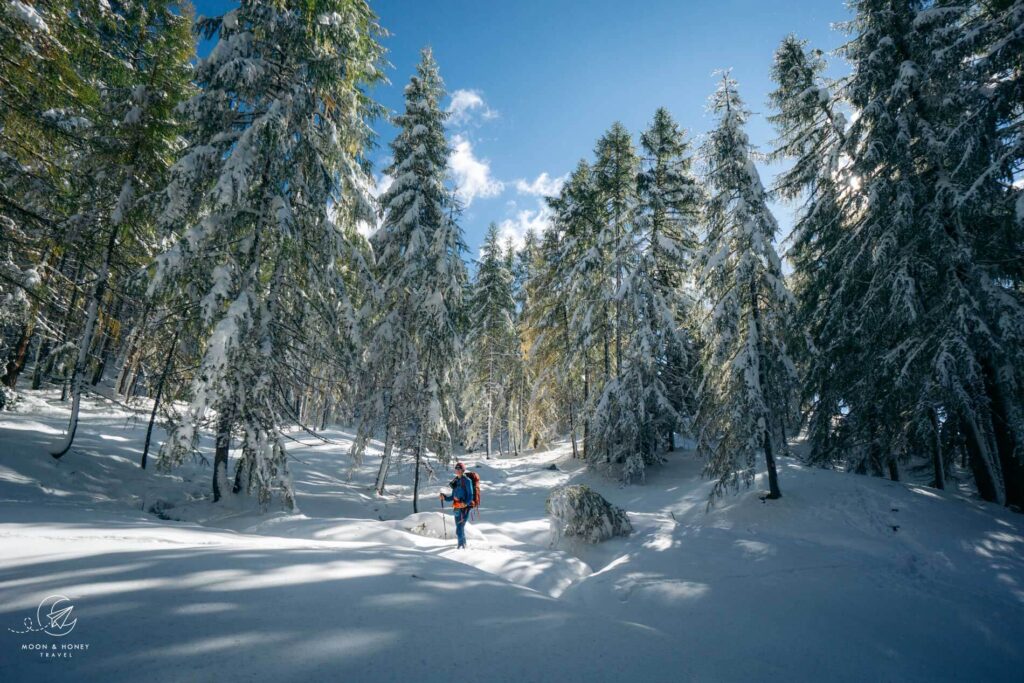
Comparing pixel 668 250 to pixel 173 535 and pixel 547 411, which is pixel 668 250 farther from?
pixel 173 535

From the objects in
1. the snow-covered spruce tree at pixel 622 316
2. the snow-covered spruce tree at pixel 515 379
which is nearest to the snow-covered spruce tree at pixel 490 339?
the snow-covered spruce tree at pixel 515 379

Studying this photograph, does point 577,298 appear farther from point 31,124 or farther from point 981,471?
point 31,124

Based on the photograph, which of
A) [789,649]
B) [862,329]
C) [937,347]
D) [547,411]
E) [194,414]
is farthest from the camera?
[547,411]

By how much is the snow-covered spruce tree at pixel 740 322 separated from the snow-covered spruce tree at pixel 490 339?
15.6 meters

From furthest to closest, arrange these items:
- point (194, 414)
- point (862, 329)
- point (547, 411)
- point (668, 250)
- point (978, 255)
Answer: point (547, 411), point (668, 250), point (862, 329), point (978, 255), point (194, 414)

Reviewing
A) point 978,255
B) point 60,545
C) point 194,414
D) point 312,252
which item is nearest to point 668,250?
point 978,255

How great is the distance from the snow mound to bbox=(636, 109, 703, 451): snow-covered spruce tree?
9.38 meters

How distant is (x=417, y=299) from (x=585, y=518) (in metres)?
8.99

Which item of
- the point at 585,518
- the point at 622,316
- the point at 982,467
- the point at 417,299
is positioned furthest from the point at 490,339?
the point at 982,467

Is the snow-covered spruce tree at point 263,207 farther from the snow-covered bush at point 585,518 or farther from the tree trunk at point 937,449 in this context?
the tree trunk at point 937,449

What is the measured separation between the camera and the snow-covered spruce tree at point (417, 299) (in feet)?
45.3

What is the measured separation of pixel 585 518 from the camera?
372 inches

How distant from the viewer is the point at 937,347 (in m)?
9.82

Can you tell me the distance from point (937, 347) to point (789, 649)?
30.7ft
